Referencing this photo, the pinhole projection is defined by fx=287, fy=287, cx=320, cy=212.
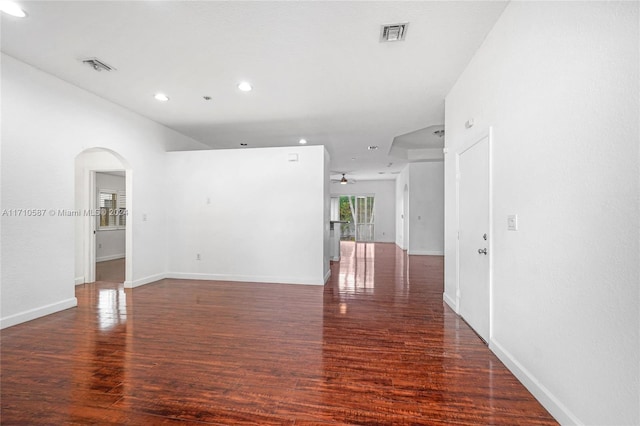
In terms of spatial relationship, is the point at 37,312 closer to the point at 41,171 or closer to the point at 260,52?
the point at 41,171

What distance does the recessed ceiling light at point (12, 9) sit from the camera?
2.35 m

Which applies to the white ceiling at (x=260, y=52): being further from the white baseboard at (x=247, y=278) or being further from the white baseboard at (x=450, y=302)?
the white baseboard at (x=247, y=278)

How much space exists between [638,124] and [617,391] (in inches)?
48.2

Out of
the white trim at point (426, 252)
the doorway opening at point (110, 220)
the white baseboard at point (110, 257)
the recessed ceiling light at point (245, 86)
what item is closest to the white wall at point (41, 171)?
the recessed ceiling light at point (245, 86)

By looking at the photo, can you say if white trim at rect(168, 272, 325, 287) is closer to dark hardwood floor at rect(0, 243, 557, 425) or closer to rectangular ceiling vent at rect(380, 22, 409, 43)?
dark hardwood floor at rect(0, 243, 557, 425)

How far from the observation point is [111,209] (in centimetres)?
823

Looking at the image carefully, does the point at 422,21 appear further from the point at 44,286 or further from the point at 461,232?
the point at 44,286

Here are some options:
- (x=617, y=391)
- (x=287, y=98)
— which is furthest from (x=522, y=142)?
Answer: (x=287, y=98)

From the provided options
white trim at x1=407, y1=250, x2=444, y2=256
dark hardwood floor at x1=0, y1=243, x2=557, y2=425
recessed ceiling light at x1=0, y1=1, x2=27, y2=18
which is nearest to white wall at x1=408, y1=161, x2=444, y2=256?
white trim at x1=407, y1=250, x2=444, y2=256

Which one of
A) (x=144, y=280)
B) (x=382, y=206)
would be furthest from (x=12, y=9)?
(x=382, y=206)

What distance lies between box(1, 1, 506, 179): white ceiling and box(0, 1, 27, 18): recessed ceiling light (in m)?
0.06

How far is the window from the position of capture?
782 cm

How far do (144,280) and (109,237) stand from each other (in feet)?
13.5

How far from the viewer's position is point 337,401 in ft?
6.32
